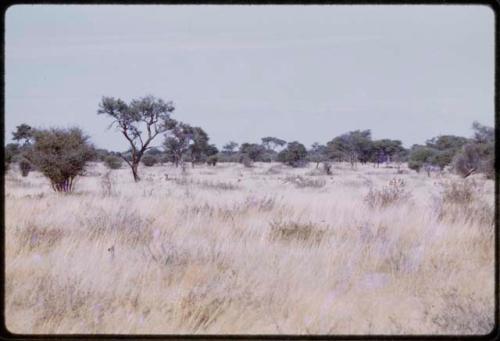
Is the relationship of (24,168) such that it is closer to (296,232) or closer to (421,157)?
(296,232)

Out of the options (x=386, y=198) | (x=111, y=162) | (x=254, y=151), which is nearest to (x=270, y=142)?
(x=254, y=151)

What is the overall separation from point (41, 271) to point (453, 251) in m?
2.91

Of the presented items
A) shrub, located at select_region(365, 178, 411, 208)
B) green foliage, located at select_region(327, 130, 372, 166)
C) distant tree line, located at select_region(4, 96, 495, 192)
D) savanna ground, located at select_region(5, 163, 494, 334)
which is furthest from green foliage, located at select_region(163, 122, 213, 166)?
savanna ground, located at select_region(5, 163, 494, 334)

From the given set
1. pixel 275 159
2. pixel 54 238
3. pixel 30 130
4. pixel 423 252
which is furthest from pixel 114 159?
pixel 423 252

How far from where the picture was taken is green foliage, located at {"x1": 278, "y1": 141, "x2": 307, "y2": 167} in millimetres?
25031

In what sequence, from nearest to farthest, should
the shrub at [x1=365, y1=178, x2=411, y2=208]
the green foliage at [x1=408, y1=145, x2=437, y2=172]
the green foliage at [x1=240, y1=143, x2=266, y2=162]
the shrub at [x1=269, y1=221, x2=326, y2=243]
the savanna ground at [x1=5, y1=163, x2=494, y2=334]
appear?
the savanna ground at [x1=5, y1=163, x2=494, y2=334]
the shrub at [x1=269, y1=221, x2=326, y2=243]
the shrub at [x1=365, y1=178, x2=411, y2=208]
the green foliage at [x1=408, y1=145, x2=437, y2=172]
the green foliage at [x1=240, y1=143, x2=266, y2=162]

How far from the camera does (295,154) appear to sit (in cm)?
2525

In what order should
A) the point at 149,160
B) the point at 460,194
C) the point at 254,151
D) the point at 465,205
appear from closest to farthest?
the point at 465,205 < the point at 460,194 < the point at 149,160 < the point at 254,151

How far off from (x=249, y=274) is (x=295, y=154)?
2116 centimetres

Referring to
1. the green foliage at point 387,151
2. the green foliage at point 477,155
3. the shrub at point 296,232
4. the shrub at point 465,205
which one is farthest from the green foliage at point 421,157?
the shrub at point 296,232

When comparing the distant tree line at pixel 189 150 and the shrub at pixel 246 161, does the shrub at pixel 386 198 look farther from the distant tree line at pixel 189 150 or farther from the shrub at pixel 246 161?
the shrub at pixel 246 161

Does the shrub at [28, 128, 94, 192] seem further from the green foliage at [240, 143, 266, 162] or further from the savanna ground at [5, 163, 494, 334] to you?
the green foliage at [240, 143, 266, 162]

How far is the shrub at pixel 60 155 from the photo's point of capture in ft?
35.7

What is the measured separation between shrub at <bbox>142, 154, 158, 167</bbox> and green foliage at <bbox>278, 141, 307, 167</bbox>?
17.5ft
